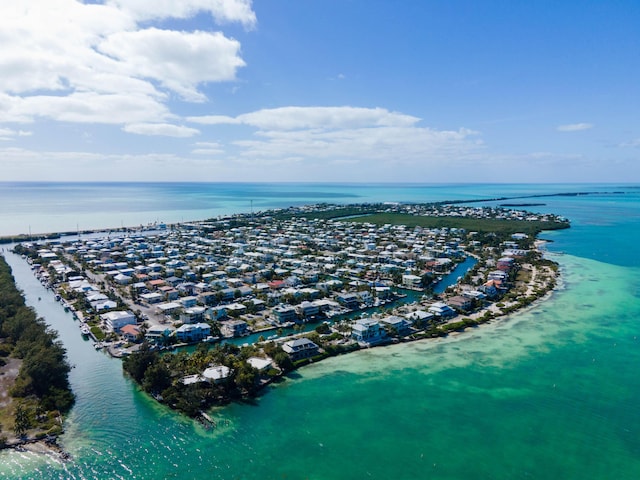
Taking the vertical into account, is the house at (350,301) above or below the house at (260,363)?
above

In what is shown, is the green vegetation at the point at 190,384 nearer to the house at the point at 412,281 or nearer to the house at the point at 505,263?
the house at the point at 412,281

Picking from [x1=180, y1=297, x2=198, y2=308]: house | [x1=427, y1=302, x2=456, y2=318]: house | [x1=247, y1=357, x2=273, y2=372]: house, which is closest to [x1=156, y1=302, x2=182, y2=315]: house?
[x1=180, y1=297, x2=198, y2=308]: house

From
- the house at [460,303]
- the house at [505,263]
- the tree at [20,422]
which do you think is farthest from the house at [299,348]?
the house at [505,263]

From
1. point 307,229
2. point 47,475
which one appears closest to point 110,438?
point 47,475

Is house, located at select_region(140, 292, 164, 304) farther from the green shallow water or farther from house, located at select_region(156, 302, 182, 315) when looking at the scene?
the green shallow water

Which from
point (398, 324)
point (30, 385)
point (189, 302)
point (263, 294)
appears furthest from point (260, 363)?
point (263, 294)

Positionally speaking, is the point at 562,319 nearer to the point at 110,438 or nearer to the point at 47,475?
the point at 110,438
